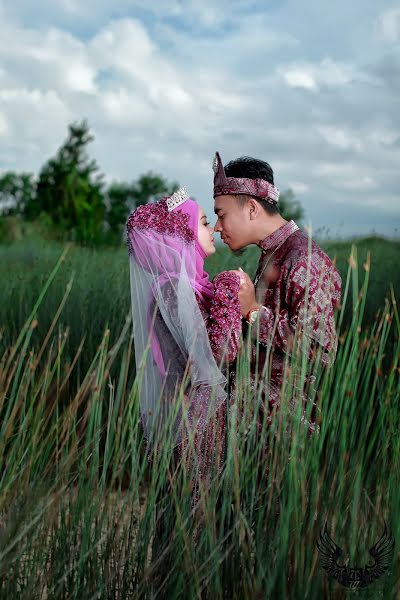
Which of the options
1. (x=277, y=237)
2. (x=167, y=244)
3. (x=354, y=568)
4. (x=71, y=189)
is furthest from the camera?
(x=71, y=189)

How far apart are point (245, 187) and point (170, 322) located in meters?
0.51

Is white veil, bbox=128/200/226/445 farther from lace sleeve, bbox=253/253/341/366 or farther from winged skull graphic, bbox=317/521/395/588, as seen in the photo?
winged skull graphic, bbox=317/521/395/588

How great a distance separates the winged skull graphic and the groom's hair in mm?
1053

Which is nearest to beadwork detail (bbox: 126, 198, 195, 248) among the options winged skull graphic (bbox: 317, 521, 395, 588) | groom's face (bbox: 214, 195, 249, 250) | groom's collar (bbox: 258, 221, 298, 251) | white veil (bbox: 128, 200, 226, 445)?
white veil (bbox: 128, 200, 226, 445)

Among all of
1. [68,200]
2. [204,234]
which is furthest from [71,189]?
[204,234]

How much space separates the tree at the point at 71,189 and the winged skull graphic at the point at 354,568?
19.2 metres

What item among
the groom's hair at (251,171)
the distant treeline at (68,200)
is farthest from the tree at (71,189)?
the groom's hair at (251,171)

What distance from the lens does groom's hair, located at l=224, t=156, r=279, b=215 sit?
2.38 meters

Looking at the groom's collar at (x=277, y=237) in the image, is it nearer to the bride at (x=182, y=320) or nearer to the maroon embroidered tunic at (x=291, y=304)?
the maroon embroidered tunic at (x=291, y=304)

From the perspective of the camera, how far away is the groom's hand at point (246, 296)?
7.41ft

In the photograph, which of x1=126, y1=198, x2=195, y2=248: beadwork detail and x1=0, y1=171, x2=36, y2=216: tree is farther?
x1=0, y1=171, x2=36, y2=216: tree

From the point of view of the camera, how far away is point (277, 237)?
2.42 metres

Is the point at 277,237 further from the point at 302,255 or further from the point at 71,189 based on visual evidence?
the point at 71,189

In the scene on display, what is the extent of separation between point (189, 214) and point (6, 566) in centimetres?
121
